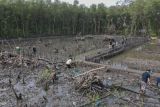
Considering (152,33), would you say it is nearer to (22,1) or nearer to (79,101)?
(22,1)

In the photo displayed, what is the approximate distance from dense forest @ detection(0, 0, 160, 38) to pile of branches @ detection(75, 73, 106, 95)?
35.5m

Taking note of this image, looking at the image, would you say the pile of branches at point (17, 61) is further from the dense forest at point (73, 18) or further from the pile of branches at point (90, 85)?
the dense forest at point (73, 18)

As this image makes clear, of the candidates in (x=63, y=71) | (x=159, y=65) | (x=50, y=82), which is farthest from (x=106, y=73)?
(x=159, y=65)

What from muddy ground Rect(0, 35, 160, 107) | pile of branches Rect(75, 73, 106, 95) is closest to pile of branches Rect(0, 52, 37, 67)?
muddy ground Rect(0, 35, 160, 107)

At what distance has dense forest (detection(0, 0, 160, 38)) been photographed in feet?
182

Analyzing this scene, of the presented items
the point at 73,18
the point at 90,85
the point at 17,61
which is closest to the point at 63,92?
the point at 90,85

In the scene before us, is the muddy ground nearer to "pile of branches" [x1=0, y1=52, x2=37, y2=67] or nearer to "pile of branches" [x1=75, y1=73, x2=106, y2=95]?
"pile of branches" [x1=75, y1=73, x2=106, y2=95]

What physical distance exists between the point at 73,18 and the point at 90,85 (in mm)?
51562

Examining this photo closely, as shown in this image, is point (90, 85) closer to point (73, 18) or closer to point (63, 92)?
point (63, 92)

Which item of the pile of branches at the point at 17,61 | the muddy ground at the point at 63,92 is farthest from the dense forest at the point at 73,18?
the muddy ground at the point at 63,92

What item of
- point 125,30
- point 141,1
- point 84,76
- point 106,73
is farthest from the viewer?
point 125,30

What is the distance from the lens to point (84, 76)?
20.0 meters

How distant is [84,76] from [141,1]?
4369 centimetres

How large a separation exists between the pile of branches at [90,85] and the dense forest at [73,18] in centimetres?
3553
